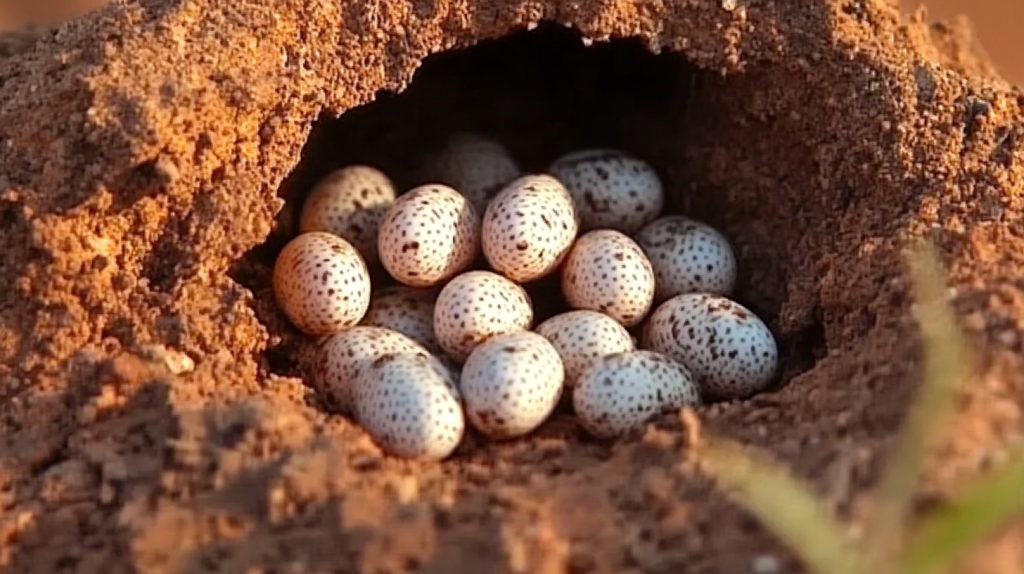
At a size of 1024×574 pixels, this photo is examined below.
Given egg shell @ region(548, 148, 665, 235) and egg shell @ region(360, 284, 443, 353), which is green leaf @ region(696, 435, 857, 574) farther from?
egg shell @ region(548, 148, 665, 235)

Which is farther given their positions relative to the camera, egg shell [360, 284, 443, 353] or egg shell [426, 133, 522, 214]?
egg shell [426, 133, 522, 214]

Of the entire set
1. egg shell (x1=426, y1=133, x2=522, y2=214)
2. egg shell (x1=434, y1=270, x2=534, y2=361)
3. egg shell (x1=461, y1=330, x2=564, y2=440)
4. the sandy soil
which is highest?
the sandy soil

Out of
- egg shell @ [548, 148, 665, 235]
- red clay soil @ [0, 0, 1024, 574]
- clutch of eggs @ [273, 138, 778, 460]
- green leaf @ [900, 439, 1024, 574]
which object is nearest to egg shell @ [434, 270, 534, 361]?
clutch of eggs @ [273, 138, 778, 460]

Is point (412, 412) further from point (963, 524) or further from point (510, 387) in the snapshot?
point (963, 524)

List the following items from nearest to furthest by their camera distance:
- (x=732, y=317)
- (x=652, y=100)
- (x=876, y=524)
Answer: (x=876, y=524), (x=732, y=317), (x=652, y=100)

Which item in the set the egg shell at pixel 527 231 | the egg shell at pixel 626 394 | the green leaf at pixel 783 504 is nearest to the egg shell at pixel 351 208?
the egg shell at pixel 527 231

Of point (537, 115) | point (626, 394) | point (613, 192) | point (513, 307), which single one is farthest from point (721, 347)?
point (537, 115)

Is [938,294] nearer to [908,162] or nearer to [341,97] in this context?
[908,162]

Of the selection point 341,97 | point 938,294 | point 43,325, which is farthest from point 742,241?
point 43,325
